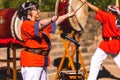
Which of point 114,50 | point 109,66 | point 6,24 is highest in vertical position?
point 6,24

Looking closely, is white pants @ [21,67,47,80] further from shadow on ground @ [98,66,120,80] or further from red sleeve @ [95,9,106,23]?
shadow on ground @ [98,66,120,80]

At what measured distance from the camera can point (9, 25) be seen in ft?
25.5

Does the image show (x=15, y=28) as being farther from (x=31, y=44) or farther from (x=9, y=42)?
(x=31, y=44)

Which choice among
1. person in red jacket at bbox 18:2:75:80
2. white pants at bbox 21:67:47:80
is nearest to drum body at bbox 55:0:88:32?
person in red jacket at bbox 18:2:75:80

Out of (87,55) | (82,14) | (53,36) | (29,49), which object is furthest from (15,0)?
(29,49)

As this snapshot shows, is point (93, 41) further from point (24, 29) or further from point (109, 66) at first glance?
point (24, 29)

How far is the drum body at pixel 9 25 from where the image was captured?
7723 millimetres

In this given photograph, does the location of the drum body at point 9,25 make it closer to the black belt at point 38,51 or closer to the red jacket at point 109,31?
the red jacket at point 109,31

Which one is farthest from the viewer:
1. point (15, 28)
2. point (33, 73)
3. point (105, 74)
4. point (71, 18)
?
point (105, 74)

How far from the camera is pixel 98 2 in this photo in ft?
45.1

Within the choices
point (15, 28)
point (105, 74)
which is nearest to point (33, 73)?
point (15, 28)

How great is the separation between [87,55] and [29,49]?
21.1 ft

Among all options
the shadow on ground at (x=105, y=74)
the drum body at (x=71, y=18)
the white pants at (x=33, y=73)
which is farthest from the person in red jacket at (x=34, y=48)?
the shadow on ground at (x=105, y=74)

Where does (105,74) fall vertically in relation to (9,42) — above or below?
below
